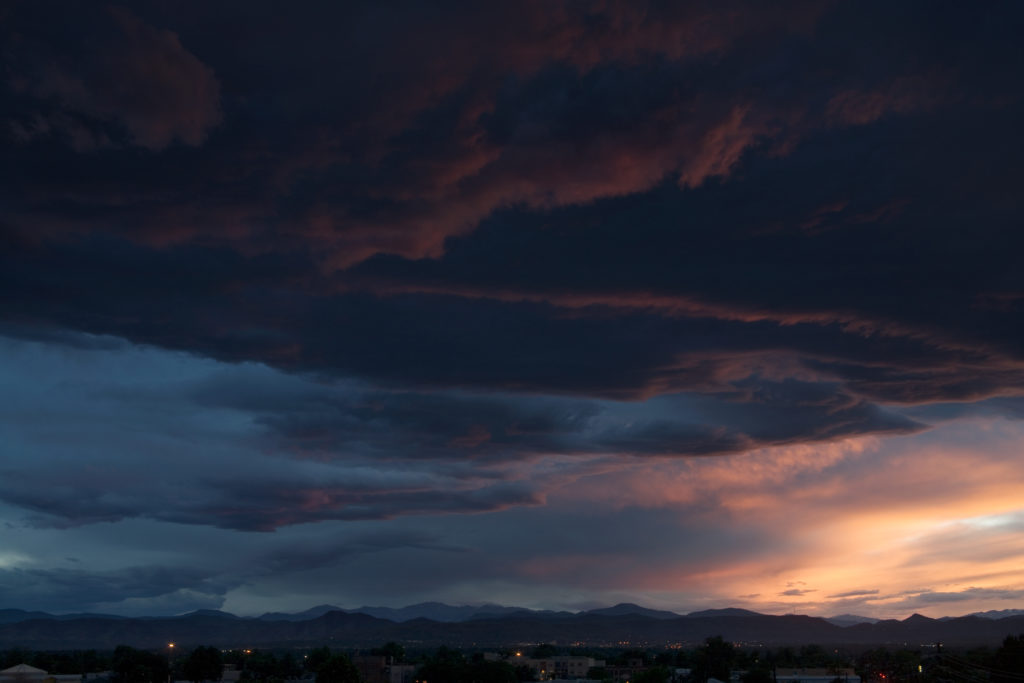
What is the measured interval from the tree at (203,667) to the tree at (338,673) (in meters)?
60.0

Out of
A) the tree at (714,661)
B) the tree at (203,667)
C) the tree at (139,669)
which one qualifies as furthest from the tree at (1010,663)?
the tree at (139,669)

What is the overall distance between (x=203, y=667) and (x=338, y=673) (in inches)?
2534

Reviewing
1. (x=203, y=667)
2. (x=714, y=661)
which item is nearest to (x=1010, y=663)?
(x=714, y=661)

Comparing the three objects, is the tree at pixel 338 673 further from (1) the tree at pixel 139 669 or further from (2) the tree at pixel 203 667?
(2) the tree at pixel 203 667

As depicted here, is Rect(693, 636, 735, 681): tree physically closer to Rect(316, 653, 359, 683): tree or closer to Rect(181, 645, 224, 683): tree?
Rect(316, 653, 359, 683): tree

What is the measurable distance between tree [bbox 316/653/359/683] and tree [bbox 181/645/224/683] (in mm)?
59989

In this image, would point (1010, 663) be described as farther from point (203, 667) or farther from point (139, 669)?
point (139, 669)

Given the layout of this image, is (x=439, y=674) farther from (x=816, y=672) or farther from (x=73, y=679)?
(x=816, y=672)

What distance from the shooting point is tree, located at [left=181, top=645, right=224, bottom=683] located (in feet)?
538

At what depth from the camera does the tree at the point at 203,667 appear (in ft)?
538

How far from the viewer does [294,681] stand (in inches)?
7067

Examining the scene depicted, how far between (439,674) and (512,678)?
13328mm

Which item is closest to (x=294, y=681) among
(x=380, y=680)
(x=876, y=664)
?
(x=380, y=680)

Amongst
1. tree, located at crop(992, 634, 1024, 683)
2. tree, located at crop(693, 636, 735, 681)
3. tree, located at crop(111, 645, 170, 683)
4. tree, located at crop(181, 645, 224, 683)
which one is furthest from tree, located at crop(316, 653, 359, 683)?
tree, located at crop(693, 636, 735, 681)
